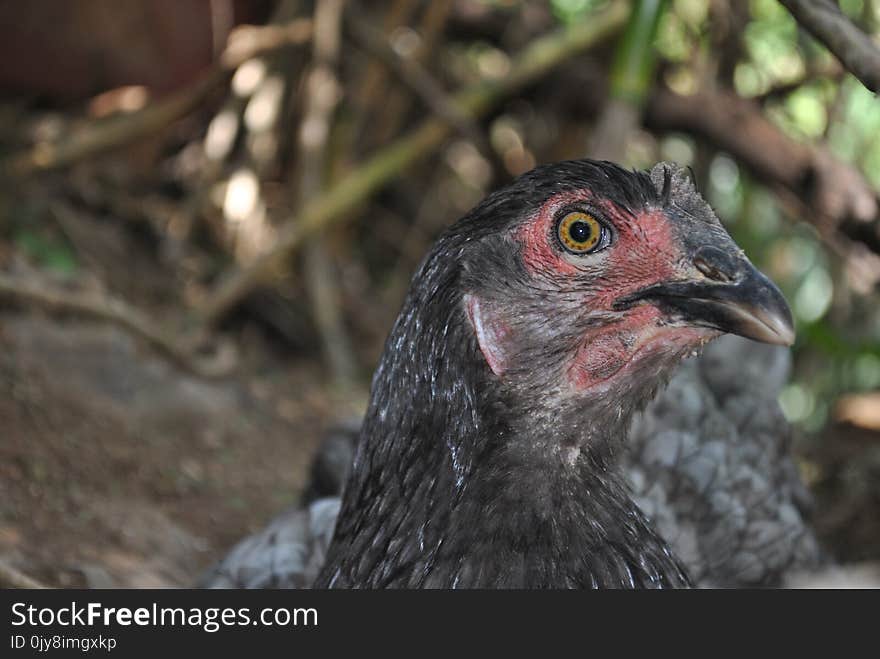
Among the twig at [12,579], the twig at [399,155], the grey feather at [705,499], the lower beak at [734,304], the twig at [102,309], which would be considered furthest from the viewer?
the twig at [399,155]

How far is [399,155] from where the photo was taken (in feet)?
16.0

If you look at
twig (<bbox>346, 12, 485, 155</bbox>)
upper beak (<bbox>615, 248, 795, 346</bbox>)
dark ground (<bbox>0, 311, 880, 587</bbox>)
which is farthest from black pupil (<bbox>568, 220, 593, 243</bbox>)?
twig (<bbox>346, 12, 485, 155</bbox>)

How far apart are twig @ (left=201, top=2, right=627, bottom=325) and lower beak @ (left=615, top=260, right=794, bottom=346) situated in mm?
2629

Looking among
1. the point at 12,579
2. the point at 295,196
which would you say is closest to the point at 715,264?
the point at 12,579

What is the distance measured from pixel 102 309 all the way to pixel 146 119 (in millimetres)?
1321

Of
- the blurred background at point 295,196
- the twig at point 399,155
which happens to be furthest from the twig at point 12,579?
the twig at point 399,155

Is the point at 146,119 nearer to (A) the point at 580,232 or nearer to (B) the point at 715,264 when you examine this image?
(A) the point at 580,232

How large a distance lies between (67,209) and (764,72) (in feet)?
11.4

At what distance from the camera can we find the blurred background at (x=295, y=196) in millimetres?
3684

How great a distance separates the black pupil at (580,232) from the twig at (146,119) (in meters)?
3.07

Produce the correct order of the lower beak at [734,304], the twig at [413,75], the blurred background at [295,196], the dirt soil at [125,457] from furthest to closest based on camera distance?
1. the twig at [413,75]
2. the blurred background at [295,196]
3. the dirt soil at [125,457]
4. the lower beak at [734,304]

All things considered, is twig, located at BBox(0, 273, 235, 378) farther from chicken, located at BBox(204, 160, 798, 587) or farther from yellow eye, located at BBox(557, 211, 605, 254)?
yellow eye, located at BBox(557, 211, 605, 254)

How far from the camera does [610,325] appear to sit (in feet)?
6.21

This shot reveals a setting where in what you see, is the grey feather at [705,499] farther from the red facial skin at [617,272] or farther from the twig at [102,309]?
the twig at [102,309]
